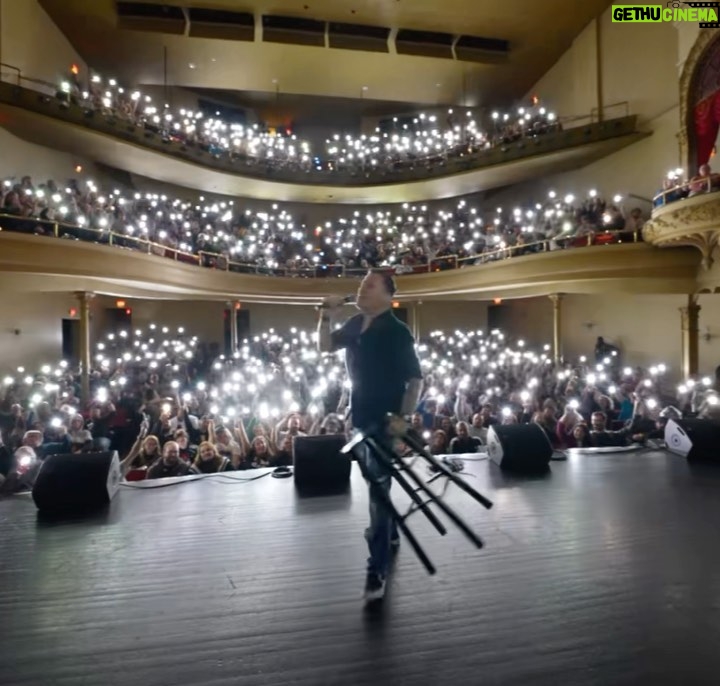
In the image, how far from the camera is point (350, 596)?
95.0 inches

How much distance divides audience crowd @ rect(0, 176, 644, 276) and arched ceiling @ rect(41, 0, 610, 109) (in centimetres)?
391

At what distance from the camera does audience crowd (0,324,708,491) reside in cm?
527

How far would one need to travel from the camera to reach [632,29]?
40.2 feet

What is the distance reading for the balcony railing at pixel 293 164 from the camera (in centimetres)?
1069

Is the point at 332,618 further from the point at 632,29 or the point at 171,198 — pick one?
the point at 171,198

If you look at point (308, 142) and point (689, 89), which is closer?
point (689, 89)

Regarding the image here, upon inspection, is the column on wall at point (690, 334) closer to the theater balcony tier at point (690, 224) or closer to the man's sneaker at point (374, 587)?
the theater balcony tier at point (690, 224)

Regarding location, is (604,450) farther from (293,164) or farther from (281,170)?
(293,164)

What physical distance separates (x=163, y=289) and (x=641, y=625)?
11.5m

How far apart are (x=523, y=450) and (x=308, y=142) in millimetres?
17742

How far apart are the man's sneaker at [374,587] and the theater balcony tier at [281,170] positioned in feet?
39.1

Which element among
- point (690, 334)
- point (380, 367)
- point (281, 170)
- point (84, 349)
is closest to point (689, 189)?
point (690, 334)

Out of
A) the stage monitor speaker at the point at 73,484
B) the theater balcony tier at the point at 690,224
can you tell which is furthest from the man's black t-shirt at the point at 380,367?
the theater balcony tier at the point at 690,224

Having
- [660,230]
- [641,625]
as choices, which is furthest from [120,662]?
[660,230]
